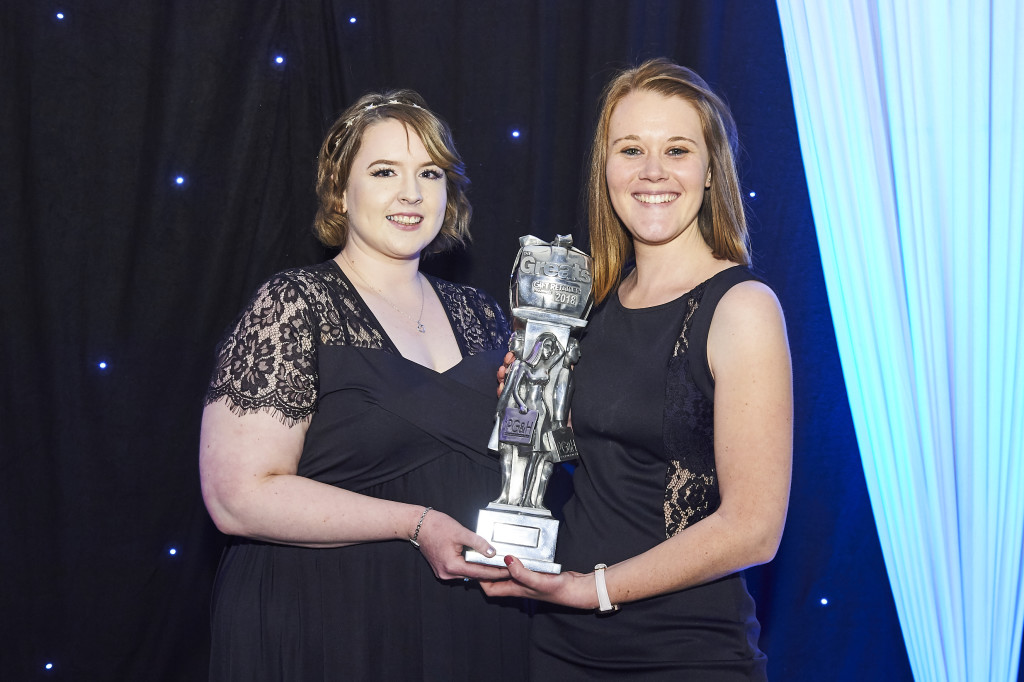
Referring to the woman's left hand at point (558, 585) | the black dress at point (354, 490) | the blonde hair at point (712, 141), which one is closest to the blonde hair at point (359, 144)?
the black dress at point (354, 490)

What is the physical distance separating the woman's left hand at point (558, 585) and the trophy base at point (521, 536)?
0.02 m

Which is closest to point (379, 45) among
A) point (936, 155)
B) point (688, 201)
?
point (688, 201)

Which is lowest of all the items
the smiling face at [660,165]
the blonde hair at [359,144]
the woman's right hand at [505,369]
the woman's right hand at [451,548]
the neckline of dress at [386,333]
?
the woman's right hand at [451,548]

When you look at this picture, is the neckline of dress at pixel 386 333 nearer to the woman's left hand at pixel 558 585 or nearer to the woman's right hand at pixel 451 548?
the woman's right hand at pixel 451 548

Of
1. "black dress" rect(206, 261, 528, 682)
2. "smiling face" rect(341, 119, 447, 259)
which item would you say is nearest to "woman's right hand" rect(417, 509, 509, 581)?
"black dress" rect(206, 261, 528, 682)

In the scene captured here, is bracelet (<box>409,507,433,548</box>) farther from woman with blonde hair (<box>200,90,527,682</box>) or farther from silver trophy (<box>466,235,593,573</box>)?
silver trophy (<box>466,235,593,573</box>)

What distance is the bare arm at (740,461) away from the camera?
1684 millimetres

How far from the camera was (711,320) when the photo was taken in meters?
1.76

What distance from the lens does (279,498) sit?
2016 mm

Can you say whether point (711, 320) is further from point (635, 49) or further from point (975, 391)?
point (635, 49)

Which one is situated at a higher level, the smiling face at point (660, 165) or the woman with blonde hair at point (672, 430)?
the smiling face at point (660, 165)

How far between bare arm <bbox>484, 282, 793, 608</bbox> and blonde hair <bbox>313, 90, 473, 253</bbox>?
0.97 meters

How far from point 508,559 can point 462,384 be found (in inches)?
21.5

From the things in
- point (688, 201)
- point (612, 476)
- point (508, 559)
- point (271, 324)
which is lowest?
point (508, 559)
